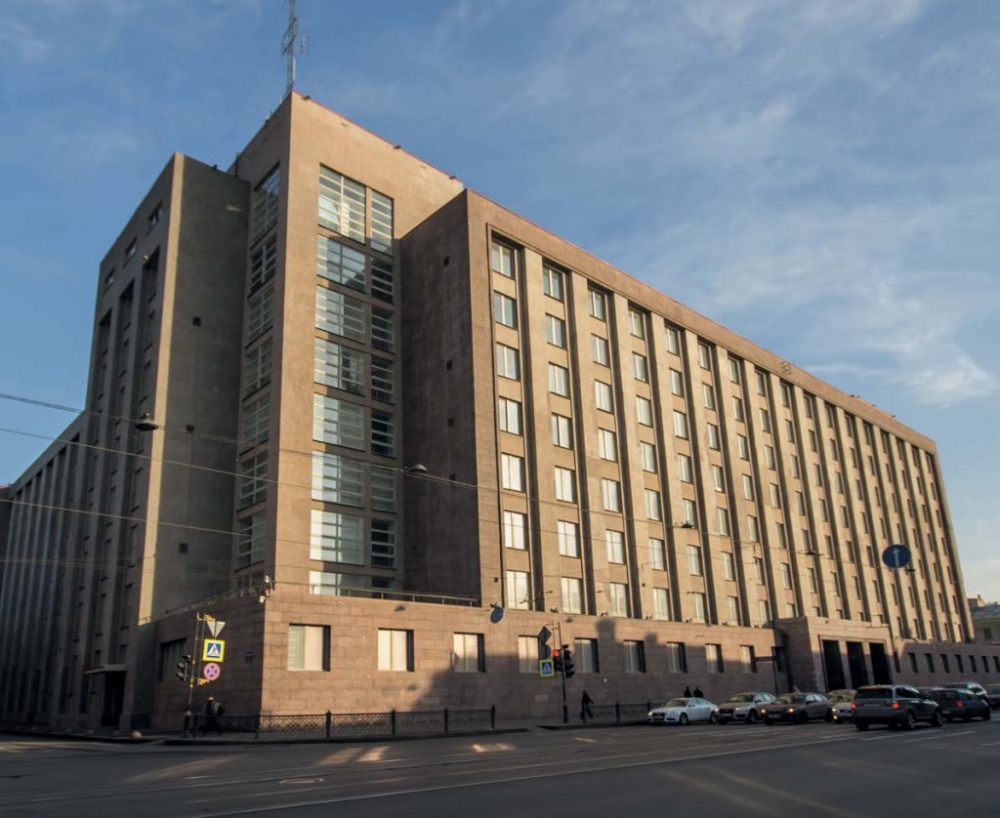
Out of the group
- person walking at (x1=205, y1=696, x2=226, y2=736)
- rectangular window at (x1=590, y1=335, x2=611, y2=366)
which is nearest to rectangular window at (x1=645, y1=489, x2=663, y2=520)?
rectangular window at (x1=590, y1=335, x2=611, y2=366)

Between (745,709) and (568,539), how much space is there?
14373 mm

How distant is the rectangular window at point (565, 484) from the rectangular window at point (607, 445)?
3.36 m

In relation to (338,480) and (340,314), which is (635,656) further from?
(340,314)

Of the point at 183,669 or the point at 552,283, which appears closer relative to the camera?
the point at 183,669

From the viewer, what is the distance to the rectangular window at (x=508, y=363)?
5044cm

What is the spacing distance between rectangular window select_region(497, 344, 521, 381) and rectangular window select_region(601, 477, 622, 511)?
8.88 metres

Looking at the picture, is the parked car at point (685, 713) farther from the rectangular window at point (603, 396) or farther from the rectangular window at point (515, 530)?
the rectangular window at point (603, 396)

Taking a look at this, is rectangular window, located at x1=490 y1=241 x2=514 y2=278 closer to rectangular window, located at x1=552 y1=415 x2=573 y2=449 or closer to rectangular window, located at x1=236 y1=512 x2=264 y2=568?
rectangular window, located at x1=552 y1=415 x2=573 y2=449

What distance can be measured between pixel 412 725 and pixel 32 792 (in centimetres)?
2299

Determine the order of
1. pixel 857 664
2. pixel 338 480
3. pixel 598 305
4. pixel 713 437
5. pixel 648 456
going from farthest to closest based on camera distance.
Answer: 1. pixel 713 437
2. pixel 857 664
3. pixel 598 305
4. pixel 648 456
5. pixel 338 480

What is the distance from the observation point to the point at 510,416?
4972 centimetres

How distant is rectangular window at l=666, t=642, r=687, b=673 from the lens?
166 ft

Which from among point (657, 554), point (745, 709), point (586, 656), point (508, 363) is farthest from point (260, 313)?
point (745, 709)

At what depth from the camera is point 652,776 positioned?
14.8m
